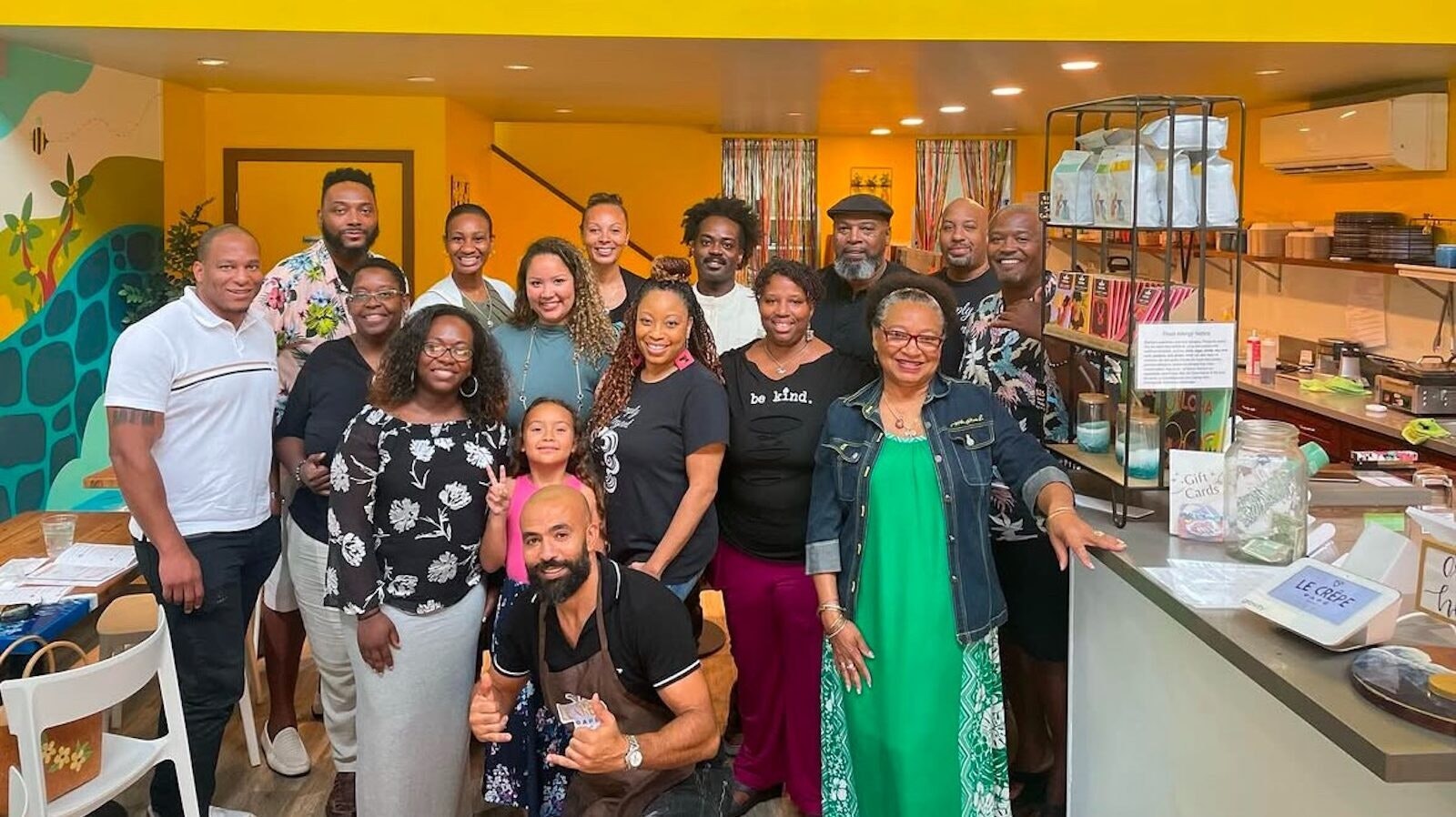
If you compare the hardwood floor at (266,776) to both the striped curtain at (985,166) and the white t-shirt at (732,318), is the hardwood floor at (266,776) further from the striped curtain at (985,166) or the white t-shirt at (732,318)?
the striped curtain at (985,166)

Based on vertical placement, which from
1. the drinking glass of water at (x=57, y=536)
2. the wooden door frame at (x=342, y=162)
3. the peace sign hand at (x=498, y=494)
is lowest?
the drinking glass of water at (x=57, y=536)

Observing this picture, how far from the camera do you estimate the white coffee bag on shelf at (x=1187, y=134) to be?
2.49 m

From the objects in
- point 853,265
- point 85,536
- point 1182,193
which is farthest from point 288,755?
point 1182,193

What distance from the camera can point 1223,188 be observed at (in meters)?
2.53

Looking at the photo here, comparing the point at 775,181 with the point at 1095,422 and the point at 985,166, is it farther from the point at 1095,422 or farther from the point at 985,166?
the point at 1095,422

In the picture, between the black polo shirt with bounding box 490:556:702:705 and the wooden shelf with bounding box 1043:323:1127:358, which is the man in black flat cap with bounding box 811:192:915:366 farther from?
the black polo shirt with bounding box 490:556:702:705

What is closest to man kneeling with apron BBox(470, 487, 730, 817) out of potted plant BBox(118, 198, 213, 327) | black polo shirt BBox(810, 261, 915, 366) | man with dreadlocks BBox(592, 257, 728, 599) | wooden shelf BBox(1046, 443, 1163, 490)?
man with dreadlocks BBox(592, 257, 728, 599)

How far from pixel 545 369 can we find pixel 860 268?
113cm

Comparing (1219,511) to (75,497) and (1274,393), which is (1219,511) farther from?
(75,497)

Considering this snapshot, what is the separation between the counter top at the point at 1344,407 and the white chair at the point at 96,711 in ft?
14.4

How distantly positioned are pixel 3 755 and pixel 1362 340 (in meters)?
6.11

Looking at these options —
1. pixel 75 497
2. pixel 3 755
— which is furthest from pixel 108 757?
pixel 75 497

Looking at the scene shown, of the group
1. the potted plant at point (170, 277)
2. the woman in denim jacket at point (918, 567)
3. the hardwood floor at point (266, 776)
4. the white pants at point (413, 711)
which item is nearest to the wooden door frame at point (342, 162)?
the potted plant at point (170, 277)

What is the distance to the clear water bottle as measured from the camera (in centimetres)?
234
